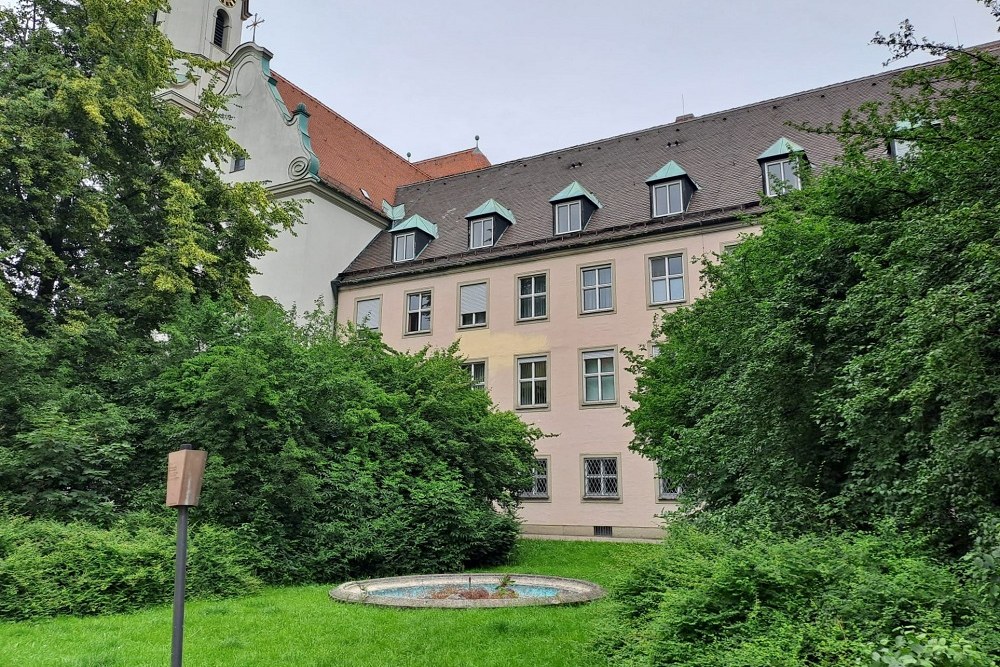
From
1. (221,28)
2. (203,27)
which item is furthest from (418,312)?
(221,28)

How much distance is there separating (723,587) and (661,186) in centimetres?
2054

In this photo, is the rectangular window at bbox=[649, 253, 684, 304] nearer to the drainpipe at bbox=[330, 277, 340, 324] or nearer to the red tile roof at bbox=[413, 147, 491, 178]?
→ the drainpipe at bbox=[330, 277, 340, 324]

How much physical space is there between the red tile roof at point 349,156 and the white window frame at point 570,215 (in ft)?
28.2

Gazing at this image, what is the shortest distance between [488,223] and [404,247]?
3684 millimetres

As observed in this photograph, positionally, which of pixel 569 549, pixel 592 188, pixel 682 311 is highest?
pixel 592 188

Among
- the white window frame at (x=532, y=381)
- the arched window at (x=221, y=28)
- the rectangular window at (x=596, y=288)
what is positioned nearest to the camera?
the rectangular window at (x=596, y=288)

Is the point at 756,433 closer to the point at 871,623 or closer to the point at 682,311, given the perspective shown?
the point at 871,623

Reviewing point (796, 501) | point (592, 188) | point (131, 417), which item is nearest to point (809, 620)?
point (796, 501)

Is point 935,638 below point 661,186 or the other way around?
below

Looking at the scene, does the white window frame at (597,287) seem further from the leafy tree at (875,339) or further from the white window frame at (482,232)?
the leafy tree at (875,339)

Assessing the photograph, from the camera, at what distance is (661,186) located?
24922 millimetres

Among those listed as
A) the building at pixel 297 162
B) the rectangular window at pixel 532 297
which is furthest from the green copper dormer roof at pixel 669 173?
the building at pixel 297 162

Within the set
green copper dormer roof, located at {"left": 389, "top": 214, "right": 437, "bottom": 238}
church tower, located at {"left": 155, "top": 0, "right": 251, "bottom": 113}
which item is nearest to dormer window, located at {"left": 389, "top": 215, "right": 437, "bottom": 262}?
green copper dormer roof, located at {"left": 389, "top": 214, "right": 437, "bottom": 238}

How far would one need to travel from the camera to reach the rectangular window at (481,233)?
27688 millimetres
